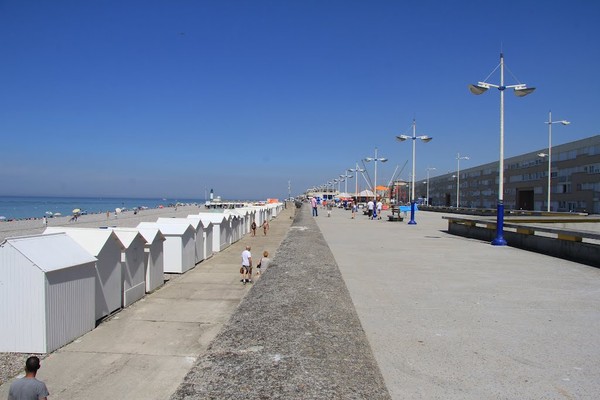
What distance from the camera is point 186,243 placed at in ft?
56.9

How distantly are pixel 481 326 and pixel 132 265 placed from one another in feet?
27.8

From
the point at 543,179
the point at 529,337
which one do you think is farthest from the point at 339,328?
the point at 543,179

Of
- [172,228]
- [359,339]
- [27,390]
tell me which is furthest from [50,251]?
[172,228]

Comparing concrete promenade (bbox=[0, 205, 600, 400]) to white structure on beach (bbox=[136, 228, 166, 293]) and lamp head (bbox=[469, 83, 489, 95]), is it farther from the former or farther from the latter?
lamp head (bbox=[469, 83, 489, 95])

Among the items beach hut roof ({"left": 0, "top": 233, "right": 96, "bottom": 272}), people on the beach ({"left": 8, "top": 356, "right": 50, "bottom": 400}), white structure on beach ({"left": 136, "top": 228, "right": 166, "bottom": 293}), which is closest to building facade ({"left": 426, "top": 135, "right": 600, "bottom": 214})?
white structure on beach ({"left": 136, "top": 228, "right": 166, "bottom": 293})

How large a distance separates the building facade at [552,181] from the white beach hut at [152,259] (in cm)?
4385

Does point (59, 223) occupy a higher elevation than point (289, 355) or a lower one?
lower

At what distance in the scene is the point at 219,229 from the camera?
78.8 ft

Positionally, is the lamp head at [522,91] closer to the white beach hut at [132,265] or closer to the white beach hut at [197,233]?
the white beach hut at [197,233]

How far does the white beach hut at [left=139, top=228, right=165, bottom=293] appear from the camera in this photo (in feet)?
43.1

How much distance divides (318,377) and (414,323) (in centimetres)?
316

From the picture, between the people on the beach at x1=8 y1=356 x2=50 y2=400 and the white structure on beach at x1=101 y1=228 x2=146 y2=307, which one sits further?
the white structure on beach at x1=101 y1=228 x2=146 y2=307

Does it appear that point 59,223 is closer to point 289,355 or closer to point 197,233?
point 197,233

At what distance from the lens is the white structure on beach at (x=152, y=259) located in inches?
517
